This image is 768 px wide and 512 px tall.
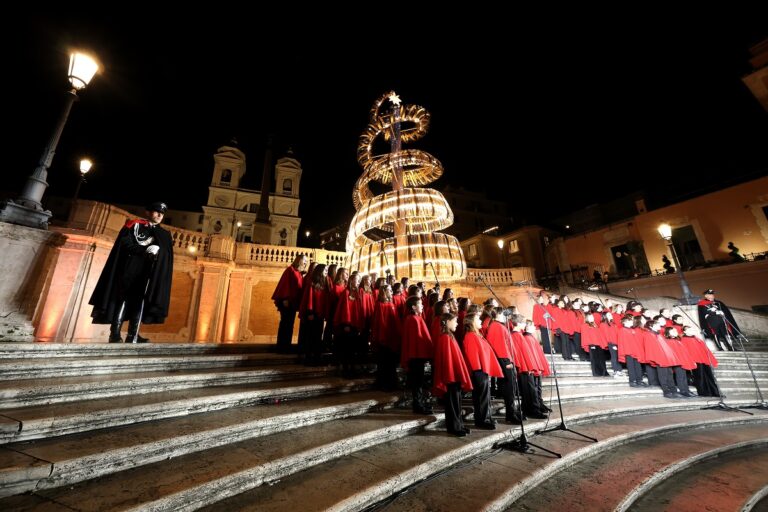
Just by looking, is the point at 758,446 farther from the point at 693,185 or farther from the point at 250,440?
the point at 693,185

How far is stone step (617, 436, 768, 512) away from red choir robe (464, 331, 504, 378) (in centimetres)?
169

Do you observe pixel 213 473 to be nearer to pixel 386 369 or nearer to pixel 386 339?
pixel 386 369

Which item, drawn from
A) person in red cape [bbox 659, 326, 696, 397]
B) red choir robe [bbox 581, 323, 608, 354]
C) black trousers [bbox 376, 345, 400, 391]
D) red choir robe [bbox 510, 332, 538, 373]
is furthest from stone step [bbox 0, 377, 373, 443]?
person in red cape [bbox 659, 326, 696, 397]

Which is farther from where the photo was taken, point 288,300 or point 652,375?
point 652,375

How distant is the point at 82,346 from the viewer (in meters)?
→ 3.77

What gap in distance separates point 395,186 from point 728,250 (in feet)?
77.0

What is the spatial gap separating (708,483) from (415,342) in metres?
3.70

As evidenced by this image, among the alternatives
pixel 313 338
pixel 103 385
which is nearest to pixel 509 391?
pixel 313 338

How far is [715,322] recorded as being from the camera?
35.2 ft

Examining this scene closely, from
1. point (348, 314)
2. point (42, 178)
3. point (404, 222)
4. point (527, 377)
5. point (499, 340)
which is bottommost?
point (527, 377)

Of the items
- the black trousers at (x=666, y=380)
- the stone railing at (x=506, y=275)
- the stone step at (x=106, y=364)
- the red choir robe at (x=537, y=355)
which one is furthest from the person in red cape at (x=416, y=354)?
the stone railing at (x=506, y=275)

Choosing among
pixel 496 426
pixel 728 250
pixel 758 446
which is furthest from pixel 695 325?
pixel 728 250

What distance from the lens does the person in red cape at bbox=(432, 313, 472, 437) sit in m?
3.71

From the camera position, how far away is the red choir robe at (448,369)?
12.6 ft
